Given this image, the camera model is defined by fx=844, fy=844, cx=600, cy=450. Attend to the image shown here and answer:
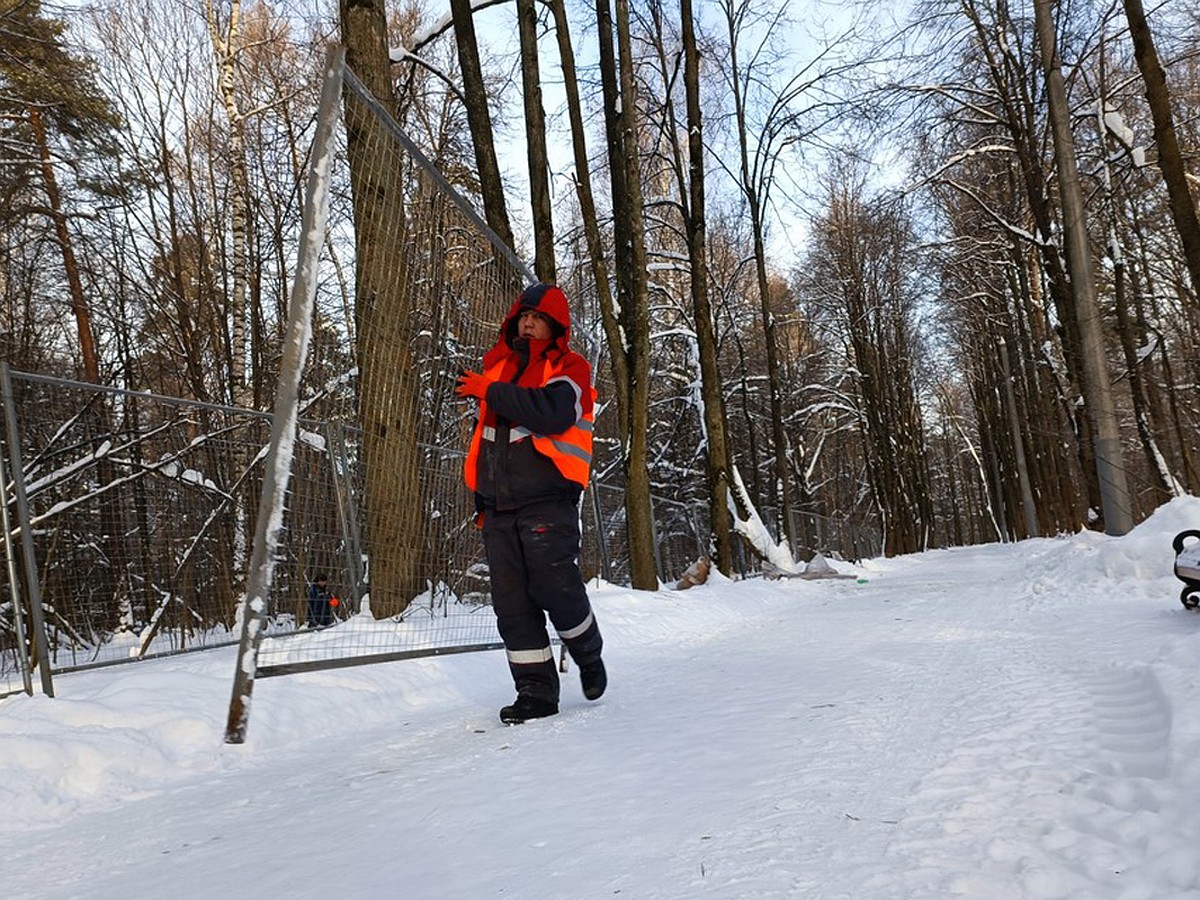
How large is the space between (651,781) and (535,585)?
→ 4.52ft

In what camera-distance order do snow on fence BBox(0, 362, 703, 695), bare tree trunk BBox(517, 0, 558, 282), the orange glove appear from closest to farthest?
the orange glove → snow on fence BBox(0, 362, 703, 695) → bare tree trunk BBox(517, 0, 558, 282)

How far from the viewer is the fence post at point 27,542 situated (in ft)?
13.5

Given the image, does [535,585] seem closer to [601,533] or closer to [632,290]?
[601,533]

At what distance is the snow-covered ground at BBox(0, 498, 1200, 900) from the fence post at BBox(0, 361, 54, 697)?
0.76 ft

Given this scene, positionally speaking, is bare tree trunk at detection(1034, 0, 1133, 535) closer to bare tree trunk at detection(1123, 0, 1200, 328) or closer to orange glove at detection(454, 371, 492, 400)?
bare tree trunk at detection(1123, 0, 1200, 328)

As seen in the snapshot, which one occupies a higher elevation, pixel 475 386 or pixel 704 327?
pixel 704 327

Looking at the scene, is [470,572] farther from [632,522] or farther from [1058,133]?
[1058,133]

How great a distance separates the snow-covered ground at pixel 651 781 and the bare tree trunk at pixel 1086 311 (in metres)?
6.64

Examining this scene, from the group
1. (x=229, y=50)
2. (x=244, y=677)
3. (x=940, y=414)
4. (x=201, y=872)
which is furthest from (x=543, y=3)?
(x=940, y=414)

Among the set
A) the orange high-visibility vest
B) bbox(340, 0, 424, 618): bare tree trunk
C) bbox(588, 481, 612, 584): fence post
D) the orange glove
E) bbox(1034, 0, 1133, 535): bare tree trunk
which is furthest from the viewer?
bbox(588, 481, 612, 584): fence post

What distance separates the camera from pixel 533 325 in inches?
156

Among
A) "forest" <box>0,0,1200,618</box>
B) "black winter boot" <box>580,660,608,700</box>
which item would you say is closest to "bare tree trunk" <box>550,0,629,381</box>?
"forest" <box>0,0,1200,618</box>

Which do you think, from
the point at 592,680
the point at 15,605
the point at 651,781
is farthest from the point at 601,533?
the point at 651,781

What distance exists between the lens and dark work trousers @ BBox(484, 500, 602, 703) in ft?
12.3
